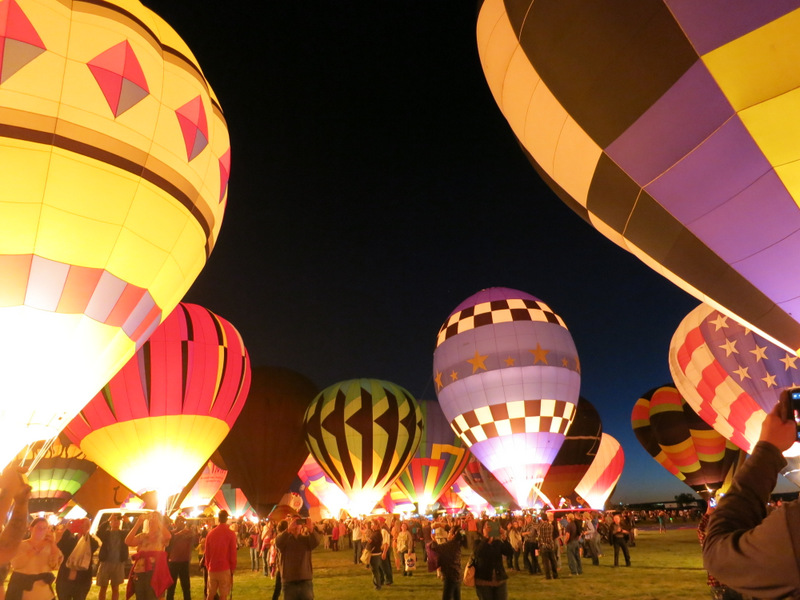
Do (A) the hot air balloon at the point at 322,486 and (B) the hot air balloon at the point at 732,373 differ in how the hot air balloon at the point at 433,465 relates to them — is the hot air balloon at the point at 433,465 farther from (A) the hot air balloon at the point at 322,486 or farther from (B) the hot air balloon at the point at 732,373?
(B) the hot air balloon at the point at 732,373

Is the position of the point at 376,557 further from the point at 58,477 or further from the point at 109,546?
the point at 58,477

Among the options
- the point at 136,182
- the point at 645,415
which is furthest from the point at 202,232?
the point at 645,415

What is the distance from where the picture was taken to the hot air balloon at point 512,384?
14.7m

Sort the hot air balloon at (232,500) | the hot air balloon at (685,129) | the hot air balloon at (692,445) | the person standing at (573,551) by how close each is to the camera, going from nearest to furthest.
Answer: the hot air balloon at (685,129) → the person standing at (573,551) → the hot air balloon at (692,445) → the hot air balloon at (232,500)

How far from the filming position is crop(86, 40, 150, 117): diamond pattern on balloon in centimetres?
581

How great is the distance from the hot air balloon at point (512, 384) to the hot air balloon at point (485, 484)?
19.1m

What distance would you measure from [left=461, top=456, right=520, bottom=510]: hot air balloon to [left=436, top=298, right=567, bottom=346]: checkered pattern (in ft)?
65.4

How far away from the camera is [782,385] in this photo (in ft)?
36.0

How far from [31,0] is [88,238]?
93.9 inches

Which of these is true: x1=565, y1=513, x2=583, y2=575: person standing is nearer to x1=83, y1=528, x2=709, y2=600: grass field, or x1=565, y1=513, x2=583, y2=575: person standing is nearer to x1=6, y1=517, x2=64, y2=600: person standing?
x1=83, y1=528, x2=709, y2=600: grass field

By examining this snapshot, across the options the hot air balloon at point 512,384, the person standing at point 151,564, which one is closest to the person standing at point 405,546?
the hot air balloon at point 512,384

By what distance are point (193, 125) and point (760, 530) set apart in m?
7.14

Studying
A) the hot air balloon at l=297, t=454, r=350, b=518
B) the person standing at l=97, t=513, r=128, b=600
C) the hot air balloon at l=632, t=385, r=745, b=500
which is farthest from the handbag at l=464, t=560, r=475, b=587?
the hot air balloon at l=297, t=454, r=350, b=518

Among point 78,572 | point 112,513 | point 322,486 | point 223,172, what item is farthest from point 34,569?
point 322,486
